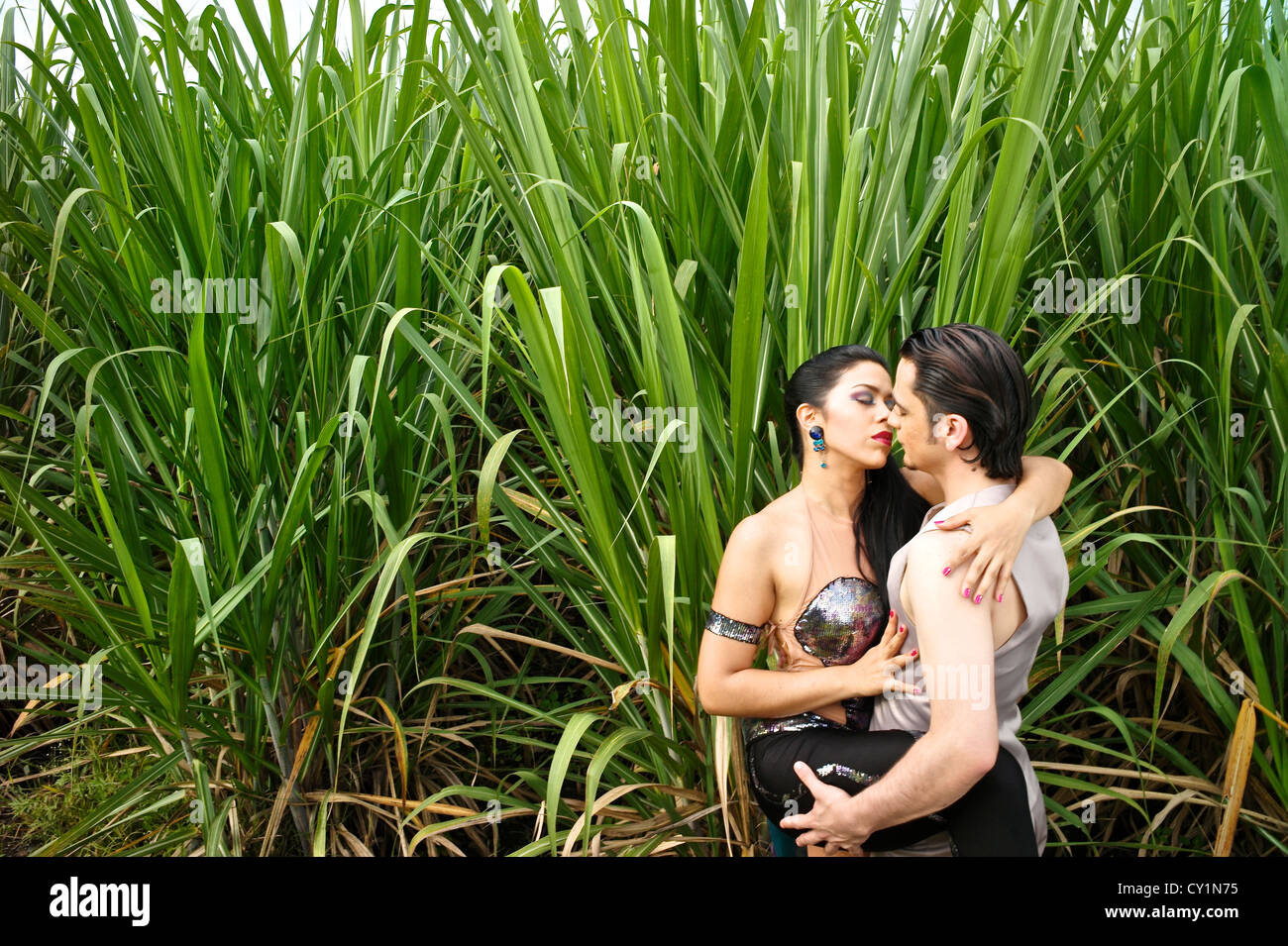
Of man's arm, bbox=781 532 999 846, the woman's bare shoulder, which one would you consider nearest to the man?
man's arm, bbox=781 532 999 846

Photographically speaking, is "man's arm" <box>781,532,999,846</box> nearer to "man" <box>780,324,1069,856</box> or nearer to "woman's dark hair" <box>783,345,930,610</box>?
"man" <box>780,324,1069,856</box>

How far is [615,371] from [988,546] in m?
0.62

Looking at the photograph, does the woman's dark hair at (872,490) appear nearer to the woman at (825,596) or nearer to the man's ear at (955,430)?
the woman at (825,596)

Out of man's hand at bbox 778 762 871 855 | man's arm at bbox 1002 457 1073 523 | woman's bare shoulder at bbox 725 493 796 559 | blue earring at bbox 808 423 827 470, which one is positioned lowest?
man's hand at bbox 778 762 871 855

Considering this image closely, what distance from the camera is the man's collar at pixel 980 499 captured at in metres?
0.86

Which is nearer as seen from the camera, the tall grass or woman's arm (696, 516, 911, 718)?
woman's arm (696, 516, 911, 718)

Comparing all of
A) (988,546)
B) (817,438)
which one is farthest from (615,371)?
(988,546)

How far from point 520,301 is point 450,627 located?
0.60 meters

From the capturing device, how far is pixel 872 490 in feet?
3.19

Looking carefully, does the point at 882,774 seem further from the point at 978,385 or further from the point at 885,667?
the point at 978,385

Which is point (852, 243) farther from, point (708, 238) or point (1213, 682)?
point (1213, 682)

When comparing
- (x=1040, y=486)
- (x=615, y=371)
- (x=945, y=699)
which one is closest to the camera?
(x=945, y=699)

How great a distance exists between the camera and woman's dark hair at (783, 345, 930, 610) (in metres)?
0.92
